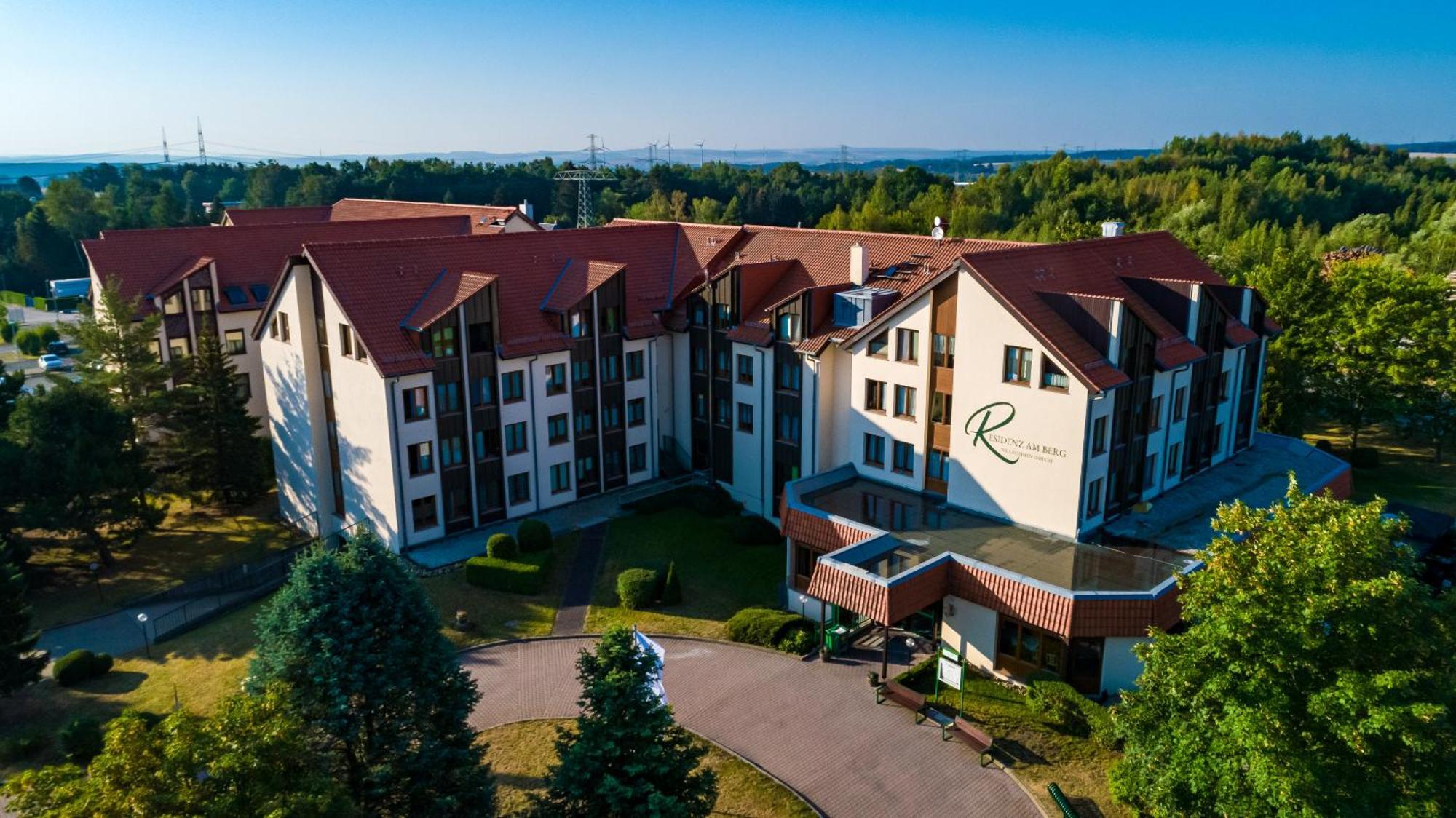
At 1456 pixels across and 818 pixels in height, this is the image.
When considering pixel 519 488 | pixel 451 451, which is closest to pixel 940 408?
pixel 519 488

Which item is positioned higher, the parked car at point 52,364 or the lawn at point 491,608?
the lawn at point 491,608

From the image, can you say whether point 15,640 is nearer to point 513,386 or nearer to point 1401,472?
point 513,386

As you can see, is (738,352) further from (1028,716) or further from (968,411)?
(1028,716)

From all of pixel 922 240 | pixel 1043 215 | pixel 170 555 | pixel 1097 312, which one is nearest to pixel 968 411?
pixel 1097 312

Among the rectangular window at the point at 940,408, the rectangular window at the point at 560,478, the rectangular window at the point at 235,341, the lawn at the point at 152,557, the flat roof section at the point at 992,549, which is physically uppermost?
the rectangular window at the point at 940,408

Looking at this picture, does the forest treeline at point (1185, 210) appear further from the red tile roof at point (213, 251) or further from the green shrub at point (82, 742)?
the red tile roof at point (213, 251)

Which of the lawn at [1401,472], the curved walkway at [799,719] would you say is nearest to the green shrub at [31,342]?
the curved walkway at [799,719]
